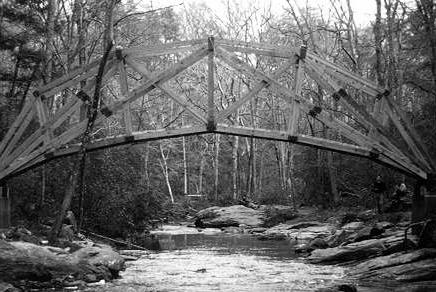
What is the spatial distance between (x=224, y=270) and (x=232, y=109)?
3.72 meters

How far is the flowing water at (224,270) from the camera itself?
10.9 meters

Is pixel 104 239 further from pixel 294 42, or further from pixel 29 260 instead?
pixel 294 42

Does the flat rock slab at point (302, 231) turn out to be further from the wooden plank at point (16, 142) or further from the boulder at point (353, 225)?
the wooden plank at point (16, 142)

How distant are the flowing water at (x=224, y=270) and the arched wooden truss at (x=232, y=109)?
3.02 metres

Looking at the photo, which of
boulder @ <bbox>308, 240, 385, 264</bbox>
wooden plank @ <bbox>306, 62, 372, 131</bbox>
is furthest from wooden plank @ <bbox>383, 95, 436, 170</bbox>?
boulder @ <bbox>308, 240, 385, 264</bbox>

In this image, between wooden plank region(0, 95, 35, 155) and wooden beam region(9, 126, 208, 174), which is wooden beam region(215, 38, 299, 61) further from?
wooden plank region(0, 95, 35, 155)

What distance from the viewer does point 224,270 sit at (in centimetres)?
1321

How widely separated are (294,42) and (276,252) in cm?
2367

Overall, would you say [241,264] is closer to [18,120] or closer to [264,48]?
[264,48]

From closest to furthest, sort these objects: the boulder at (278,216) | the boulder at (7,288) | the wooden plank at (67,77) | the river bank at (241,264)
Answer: the boulder at (7,288) < the river bank at (241,264) < the wooden plank at (67,77) < the boulder at (278,216)

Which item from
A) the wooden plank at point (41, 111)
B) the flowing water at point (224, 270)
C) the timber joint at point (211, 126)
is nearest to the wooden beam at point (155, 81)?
the timber joint at point (211, 126)

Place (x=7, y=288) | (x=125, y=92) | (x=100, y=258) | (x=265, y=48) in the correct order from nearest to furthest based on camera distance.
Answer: (x=7, y=288) → (x=100, y=258) → (x=125, y=92) → (x=265, y=48)

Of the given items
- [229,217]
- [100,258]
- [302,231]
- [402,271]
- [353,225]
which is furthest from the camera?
[229,217]

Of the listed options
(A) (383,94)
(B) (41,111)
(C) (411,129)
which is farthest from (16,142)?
(C) (411,129)
